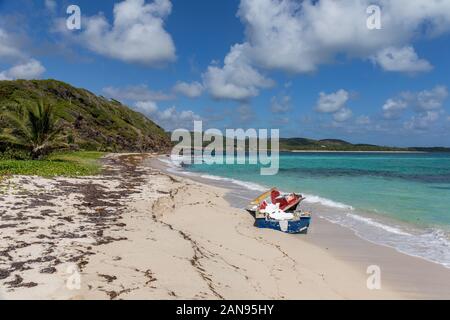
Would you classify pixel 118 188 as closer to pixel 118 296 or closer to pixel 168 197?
pixel 168 197

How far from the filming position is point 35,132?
3023cm

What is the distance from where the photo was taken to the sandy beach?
643 cm

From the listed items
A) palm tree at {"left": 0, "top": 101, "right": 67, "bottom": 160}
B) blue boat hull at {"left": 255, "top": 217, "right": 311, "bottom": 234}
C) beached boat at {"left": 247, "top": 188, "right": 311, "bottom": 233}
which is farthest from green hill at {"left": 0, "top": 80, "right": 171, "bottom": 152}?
blue boat hull at {"left": 255, "top": 217, "right": 311, "bottom": 234}

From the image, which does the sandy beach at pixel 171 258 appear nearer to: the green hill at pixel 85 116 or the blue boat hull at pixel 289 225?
the blue boat hull at pixel 289 225

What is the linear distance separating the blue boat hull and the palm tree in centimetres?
2369

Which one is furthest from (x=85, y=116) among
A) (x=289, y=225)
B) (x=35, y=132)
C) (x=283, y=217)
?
(x=289, y=225)

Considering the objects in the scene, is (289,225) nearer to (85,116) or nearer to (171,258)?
(171,258)

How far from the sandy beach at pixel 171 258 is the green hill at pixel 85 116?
53.9m

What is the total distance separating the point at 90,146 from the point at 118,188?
52794 millimetres

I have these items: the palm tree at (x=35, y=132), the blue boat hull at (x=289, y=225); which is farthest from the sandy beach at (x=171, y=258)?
the palm tree at (x=35, y=132)

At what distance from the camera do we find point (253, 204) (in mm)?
16703

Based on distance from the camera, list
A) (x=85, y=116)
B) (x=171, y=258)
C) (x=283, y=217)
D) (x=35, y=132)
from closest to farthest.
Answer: (x=171, y=258) < (x=283, y=217) < (x=35, y=132) < (x=85, y=116)

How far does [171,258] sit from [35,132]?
87.9ft

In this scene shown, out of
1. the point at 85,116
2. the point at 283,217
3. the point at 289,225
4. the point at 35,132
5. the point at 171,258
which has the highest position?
the point at 85,116
